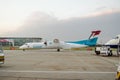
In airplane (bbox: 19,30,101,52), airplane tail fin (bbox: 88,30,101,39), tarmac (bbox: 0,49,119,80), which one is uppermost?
airplane tail fin (bbox: 88,30,101,39)

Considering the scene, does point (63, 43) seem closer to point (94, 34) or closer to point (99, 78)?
point (94, 34)

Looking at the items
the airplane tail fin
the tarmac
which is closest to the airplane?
the airplane tail fin

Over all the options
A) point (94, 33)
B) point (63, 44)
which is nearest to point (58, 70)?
point (94, 33)

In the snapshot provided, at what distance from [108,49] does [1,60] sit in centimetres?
2338

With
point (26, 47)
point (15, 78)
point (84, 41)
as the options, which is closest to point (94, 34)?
point (84, 41)

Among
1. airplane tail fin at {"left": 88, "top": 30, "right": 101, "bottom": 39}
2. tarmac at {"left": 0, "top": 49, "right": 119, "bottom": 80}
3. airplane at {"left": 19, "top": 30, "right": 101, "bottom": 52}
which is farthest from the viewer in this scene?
airplane at {"left": 19, "top": 30, "right": 101, "bottom": 52}

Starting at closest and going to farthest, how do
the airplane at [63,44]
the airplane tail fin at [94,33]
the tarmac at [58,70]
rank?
the tarmac at [58,70] < the airplane tail fin at [94,33] < the airplane at [63,44]

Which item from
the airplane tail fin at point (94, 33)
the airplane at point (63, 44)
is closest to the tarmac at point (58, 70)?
the airplane tail fin at point (94, 33)

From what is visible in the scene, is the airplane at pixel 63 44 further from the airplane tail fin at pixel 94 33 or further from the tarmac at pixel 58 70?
the tarmac at pixel 58 70

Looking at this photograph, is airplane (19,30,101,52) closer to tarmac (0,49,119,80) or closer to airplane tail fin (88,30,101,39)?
airplane tail fin (88,30,101,39)

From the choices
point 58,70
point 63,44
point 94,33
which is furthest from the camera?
point 63,44

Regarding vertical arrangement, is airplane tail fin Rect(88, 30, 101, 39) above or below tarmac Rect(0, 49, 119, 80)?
above

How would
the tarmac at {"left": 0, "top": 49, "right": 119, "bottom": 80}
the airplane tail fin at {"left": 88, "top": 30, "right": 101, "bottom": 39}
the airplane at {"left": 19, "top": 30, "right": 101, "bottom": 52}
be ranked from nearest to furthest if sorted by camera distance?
the tarmac at {"left": 0, "top": 49, "right": 119, "bottom": 80}
the airplane tail fin at {"left": 88, "top": 30, "right": 101, "bottom": 39}
the airplane at {"left": 19, "top": 30, "right": 101, "bottom": 52}

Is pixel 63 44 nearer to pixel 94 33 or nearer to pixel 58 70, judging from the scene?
pixel 94 33
